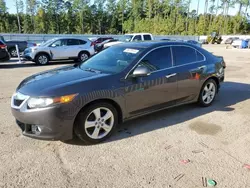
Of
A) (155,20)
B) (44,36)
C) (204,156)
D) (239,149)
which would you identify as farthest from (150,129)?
(155,20)

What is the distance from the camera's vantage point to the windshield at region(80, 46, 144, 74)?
406cm

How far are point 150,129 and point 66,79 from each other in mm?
1663

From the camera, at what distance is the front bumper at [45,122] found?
10.6 feet

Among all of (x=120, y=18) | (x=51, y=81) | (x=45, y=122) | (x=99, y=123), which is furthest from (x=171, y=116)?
(x=120, y=18)

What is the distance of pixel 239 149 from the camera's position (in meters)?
3.54

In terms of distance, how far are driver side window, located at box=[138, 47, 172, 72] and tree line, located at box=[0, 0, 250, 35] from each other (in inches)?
2493

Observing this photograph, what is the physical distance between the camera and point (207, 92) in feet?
17.7

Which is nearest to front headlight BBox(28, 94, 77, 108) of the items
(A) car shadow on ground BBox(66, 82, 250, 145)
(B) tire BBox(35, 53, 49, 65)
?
(A) car shadow on ground BBox(66, 82, 250, 145)

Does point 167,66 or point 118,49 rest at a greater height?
point 118,49

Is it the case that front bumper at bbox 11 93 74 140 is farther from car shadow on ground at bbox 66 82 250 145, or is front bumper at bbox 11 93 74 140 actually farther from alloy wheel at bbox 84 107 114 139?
car shadow on ground at bbox 66 82 250 145

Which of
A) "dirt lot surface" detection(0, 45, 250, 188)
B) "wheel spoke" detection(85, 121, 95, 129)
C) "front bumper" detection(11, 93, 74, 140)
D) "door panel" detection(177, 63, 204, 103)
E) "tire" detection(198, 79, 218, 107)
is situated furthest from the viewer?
"tire" detection(198, 79, 218, 107)

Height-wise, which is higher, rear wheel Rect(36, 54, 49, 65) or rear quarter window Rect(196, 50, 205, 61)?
rear quarter window Rect(196, 50, 205, 61)

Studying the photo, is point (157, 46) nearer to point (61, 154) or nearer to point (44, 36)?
point (61, 154)

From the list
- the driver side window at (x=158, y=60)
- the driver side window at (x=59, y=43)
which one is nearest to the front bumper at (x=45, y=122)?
the driver side window at (x=158, y=60)
